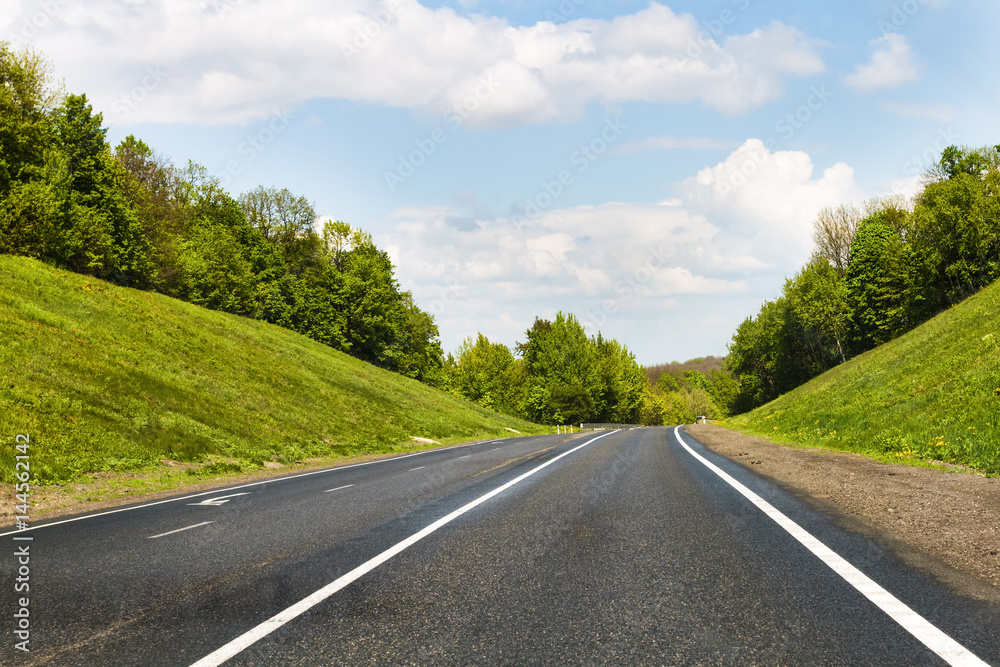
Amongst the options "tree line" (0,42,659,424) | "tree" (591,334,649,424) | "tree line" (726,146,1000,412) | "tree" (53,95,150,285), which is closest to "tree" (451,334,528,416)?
"tree line" (0,42,659,424)

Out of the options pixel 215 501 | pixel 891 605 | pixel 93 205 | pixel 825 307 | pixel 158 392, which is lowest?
pixel 215 501

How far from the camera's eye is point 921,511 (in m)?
7.03

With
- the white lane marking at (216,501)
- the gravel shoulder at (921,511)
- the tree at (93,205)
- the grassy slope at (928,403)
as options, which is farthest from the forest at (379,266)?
the gravel shoulder at (921,511)

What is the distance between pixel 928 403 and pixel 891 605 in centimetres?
1821

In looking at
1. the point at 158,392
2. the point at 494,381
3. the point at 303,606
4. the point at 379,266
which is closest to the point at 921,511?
the point at 303,606

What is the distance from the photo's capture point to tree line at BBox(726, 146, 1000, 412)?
145 ft

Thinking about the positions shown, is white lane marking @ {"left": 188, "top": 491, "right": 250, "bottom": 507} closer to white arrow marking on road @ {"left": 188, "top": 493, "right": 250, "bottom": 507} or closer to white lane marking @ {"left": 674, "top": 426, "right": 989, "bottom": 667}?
white arrow marking on road @ {"left": 188, "top": 493, "right": 250, "bottom": 507}

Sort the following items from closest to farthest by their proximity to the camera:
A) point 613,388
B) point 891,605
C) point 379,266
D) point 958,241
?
point 891,605, point 958,241, point 379,266, point 613,388

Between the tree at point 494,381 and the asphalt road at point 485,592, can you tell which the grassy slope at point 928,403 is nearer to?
the asphalt road at point 485,592

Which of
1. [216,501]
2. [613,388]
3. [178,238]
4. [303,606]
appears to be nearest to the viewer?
[303,606]

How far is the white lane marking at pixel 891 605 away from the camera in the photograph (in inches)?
121

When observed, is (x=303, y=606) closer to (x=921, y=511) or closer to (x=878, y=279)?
(x=921, y=511)

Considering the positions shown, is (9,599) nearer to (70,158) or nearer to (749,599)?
(749,599)

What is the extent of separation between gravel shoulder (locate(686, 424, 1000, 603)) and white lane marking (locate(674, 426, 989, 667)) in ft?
1.76
